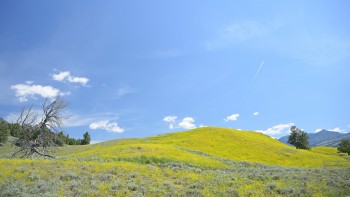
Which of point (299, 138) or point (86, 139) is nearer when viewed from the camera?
point (299, 138)

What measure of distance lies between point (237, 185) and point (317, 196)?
5138 millimetres

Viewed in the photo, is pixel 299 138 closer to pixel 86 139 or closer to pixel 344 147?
pixel 344 147

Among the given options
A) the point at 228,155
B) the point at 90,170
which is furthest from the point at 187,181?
the point at 228,155

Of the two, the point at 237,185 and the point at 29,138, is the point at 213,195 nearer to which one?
the point at 237,185

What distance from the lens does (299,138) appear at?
4336 inches

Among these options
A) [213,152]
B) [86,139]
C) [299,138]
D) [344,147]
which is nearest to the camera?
[213,152]

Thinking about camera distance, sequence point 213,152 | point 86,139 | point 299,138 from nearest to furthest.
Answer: point 213,152, point 299,138, point 86,139

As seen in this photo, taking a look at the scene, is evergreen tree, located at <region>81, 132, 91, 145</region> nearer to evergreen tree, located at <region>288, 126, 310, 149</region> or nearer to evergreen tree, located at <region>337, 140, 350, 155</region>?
evergreen tree, located at <region>288, 126, 310, 149</region>

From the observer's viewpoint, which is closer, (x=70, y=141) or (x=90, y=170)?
(x=90, y=170)

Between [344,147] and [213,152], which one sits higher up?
[344,147]

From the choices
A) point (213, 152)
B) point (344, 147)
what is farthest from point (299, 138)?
point (213, 152)

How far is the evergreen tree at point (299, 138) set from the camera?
4284 inches

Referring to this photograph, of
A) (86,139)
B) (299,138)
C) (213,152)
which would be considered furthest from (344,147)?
(86,139)

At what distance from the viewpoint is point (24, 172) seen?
20344 millimetres
